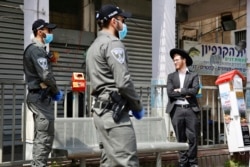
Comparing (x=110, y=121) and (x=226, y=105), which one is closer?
(x=110, y=121)

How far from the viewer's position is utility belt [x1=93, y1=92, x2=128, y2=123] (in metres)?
3.92

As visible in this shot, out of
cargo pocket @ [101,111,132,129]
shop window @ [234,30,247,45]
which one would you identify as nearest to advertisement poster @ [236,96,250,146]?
cargo pocket @ [101,111,132,129]

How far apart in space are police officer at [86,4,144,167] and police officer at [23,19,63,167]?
1210mm

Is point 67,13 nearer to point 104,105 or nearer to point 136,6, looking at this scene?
point 136,6

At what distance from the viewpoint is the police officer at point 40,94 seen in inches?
202

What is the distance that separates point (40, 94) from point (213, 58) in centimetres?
905

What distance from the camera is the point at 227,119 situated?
7.50 meters

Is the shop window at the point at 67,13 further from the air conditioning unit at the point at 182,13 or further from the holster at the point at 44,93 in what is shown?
the holster at the point at 44,93

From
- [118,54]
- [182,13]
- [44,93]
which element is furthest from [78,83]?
[182,13]

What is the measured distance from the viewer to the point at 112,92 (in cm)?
393

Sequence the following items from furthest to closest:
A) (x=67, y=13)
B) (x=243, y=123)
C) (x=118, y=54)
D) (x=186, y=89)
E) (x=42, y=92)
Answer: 1. (x=67, y=13)
2. (x=243, y=123)
3. (x=186, y=89)
4. (x=42, y=92)
5. (x=118, y=54)

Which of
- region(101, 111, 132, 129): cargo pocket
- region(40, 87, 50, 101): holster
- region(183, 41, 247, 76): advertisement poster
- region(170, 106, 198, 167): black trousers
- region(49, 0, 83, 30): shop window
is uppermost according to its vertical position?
region(49, 0, 83, 30): shop window

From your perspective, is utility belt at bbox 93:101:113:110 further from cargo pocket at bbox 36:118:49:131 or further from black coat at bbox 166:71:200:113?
black coat at bbox 166:71:200:113

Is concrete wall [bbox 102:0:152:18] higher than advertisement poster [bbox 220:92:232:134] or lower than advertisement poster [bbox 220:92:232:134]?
higher
